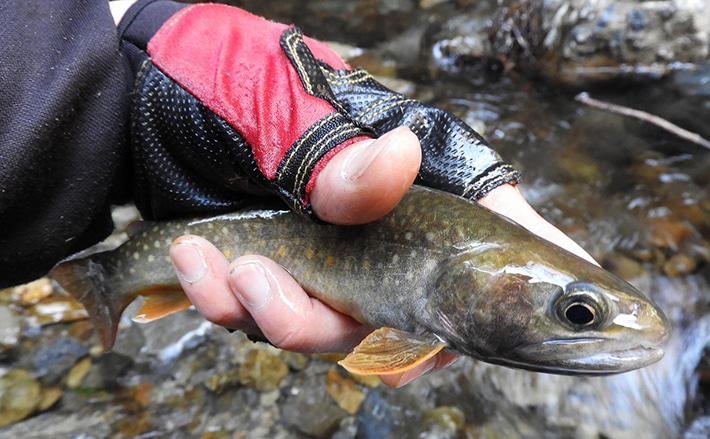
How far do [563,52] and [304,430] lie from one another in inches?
241

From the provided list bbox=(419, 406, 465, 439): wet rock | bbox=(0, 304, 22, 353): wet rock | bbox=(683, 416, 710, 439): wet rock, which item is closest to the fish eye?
bbox=(419, 406, 465, 439): wet rock

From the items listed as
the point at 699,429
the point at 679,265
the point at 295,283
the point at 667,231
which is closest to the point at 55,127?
the point at 295,283

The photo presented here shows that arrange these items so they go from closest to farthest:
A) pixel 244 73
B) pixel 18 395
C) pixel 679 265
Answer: pixel 244 73 < pixel 18 395 < pixel 679 265

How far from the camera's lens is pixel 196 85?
79.4 inches

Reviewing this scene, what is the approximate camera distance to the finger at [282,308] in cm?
189

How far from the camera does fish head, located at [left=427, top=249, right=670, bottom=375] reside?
59.8 inches

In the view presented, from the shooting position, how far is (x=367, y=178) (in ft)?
4.88

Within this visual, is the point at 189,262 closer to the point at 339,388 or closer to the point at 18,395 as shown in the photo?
the point at 339,388

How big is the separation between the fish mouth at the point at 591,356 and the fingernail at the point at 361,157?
0.73 meters

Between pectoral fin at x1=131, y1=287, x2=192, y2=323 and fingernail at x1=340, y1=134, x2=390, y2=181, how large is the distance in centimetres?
114

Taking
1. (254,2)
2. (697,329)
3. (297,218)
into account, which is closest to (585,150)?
(697,329)

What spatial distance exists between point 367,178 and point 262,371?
2.73m

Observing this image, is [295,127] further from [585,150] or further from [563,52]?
[563,52]

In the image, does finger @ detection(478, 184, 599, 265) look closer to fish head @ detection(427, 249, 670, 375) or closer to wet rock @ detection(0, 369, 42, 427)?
fish head @ detection(427, 249, 670, 375)
